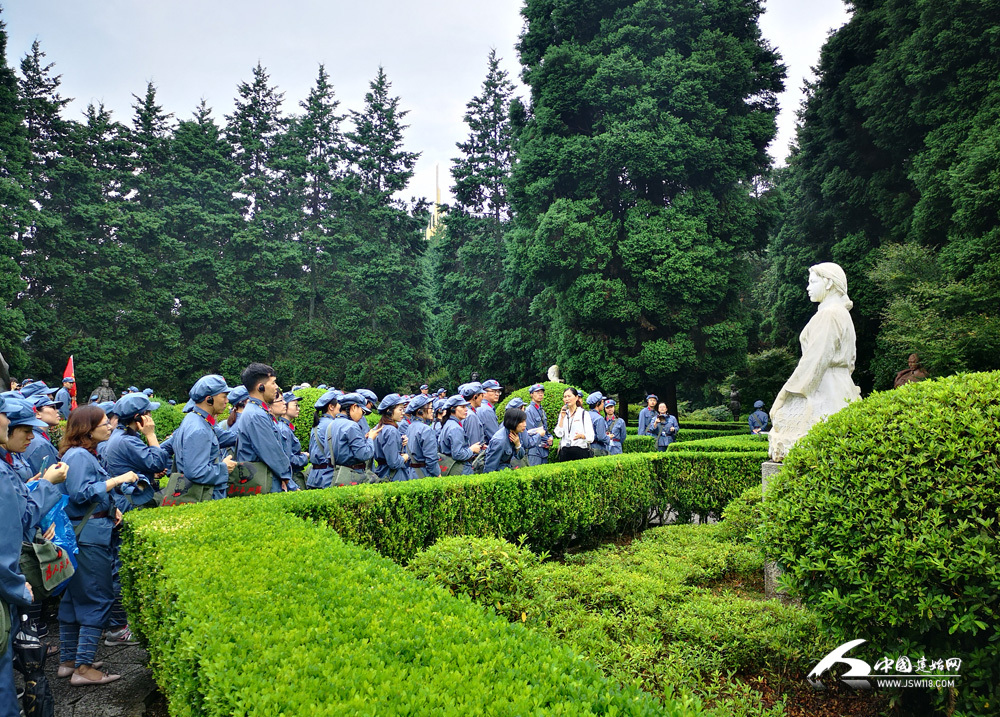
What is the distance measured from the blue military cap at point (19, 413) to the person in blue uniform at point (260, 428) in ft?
7.68

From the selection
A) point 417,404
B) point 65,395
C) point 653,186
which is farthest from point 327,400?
point 653,186

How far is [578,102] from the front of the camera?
74.8ft

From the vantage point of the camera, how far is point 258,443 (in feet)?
19.6

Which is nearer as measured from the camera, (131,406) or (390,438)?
(131,406)

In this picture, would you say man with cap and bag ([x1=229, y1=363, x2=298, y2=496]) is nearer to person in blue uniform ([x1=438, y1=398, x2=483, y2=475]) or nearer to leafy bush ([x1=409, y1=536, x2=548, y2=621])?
leafy bush ([x1=409, y1=536, x2=548, y2=621])

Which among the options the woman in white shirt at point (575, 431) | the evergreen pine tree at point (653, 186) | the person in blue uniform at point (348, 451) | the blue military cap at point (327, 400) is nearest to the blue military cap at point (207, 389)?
the person in blue uniform at point (348, 451)

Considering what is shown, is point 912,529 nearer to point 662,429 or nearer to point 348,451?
point 348,451

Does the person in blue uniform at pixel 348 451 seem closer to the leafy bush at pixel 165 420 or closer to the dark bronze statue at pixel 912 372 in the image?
the dark bronze statue at pixel 912 372

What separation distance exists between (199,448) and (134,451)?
57 cm

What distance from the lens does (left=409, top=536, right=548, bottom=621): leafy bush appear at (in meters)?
3.83

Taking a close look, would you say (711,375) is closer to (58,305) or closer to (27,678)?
(27,678)

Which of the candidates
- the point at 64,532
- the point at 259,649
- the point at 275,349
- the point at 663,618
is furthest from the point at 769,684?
the point at 275,349

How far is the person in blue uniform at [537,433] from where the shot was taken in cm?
985

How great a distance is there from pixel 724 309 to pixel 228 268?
86.8 ft
